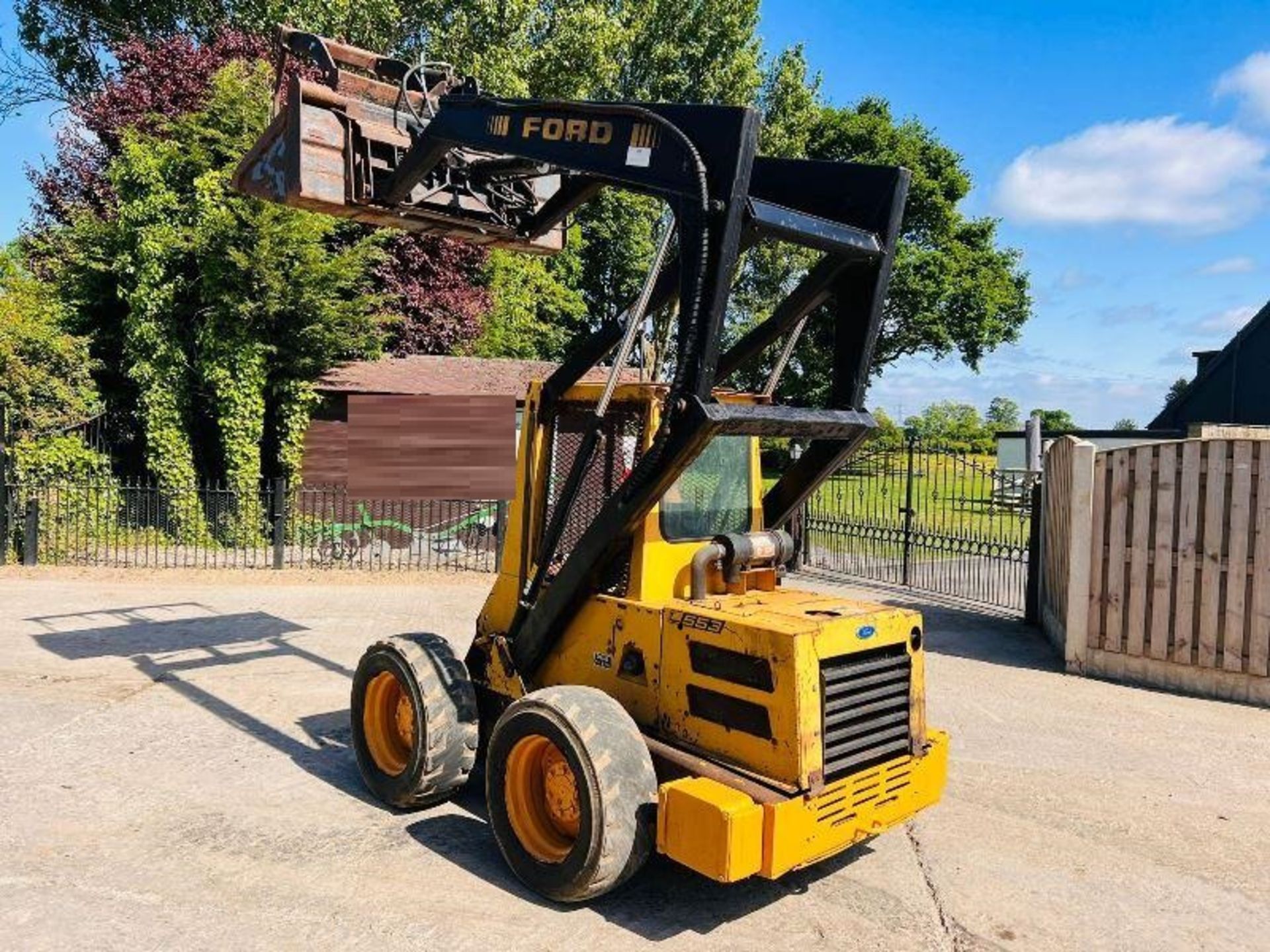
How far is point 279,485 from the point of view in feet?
44.9

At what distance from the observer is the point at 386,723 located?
18.0 ft

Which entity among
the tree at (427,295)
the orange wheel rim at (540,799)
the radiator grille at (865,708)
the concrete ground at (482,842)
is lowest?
the concrete ground at (482,842)

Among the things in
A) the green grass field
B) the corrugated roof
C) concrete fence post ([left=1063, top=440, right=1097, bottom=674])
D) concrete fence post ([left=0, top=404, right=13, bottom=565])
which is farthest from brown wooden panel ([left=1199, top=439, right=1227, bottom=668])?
concrete fence post ([left=0, top=404, right=13, bottom=565])

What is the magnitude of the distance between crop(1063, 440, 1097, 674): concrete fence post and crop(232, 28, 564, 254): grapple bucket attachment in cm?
565

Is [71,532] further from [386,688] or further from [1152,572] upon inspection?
[1152,572]

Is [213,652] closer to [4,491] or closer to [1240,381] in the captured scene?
[4,491]

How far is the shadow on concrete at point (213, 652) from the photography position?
628cm

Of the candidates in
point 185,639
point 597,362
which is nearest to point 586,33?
point 185,639

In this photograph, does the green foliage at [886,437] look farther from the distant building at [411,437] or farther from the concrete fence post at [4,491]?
the concrete fence post at [4,491]

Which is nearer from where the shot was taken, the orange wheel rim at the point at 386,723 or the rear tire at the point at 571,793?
the rear tire at the point at 571,793

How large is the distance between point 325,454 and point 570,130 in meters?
13.1

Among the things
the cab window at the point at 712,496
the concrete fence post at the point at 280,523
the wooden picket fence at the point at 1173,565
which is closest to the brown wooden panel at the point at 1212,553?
the wooden picket fence at the point at 1173,565

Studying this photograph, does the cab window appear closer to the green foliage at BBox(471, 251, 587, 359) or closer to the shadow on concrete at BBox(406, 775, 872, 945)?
the shadow on concrete at BBox(406, 775, 872, 945)

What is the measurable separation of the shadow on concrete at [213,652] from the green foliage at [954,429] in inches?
364
